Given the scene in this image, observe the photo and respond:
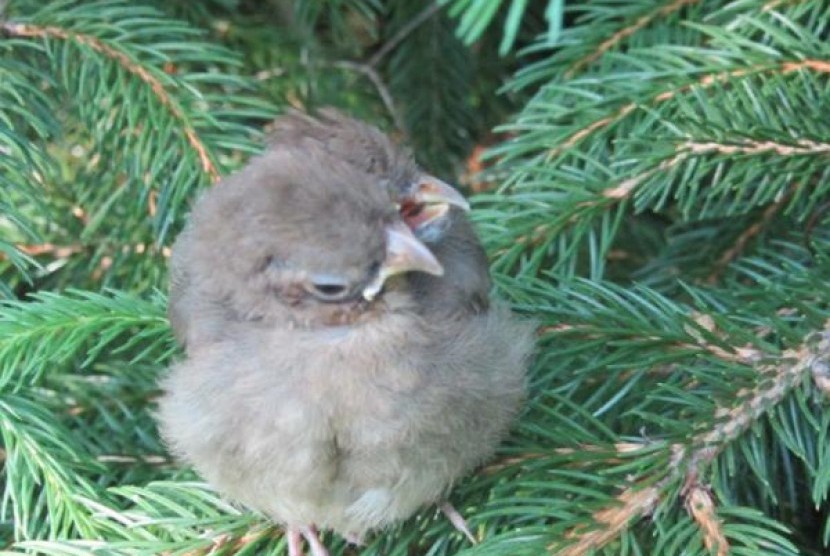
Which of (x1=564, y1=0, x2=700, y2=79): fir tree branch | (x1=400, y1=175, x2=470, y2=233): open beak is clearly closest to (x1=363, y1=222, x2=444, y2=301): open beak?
(x1=400, y1=175, x2=470, y2=233): open beak

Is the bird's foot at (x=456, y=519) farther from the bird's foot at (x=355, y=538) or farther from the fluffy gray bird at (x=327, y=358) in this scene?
the bird's foot at (x=355, y=538)

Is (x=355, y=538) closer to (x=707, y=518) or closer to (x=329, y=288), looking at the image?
(x=329, y=288)

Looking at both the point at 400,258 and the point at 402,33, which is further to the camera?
the point at 402,33

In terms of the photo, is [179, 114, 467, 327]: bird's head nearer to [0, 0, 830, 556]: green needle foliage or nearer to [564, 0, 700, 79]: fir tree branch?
[0, 0, 830, 556]: green needle foliage

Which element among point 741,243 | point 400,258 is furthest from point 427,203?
point 741,243

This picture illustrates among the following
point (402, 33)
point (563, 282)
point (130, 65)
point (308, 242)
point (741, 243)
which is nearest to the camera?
point (308, 242)

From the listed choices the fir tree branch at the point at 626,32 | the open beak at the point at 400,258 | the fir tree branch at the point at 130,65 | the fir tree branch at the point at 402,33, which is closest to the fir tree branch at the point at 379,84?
the fir tree branch at the point at 402,33
